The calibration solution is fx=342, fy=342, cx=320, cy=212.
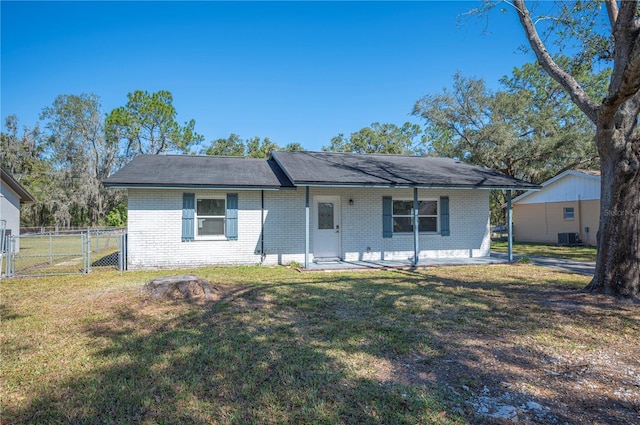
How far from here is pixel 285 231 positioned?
11.1 meters

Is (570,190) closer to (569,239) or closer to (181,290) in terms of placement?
(569,239)

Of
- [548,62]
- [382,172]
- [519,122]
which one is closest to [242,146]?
[519,122]

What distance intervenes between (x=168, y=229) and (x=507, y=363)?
30.6 ft

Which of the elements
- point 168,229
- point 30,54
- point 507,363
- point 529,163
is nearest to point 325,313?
point 507,363

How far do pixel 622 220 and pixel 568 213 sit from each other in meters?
14.3

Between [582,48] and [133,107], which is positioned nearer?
[582,48]

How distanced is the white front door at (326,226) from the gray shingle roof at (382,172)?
1.15 metres

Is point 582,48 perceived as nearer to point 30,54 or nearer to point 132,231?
point 132,231

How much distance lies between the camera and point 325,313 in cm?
568

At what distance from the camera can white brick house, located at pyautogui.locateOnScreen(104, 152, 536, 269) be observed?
10.1m

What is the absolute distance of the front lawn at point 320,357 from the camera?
9.43 ft

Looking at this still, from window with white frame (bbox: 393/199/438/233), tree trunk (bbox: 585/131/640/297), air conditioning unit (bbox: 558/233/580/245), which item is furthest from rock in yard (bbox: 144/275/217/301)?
air conditioning unit (bbox: 558/233/580/245)

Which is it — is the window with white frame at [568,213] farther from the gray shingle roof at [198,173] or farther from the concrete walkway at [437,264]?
the gray shingle roof at [198,173]

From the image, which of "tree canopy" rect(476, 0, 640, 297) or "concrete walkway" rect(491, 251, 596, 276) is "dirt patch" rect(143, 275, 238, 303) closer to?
"tree canopy" rect(476, 0, 640, 297)
